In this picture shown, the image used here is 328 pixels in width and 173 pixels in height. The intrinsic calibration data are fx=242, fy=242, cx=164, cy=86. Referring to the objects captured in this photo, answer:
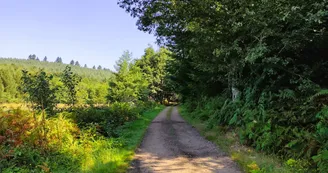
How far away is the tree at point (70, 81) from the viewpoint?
11.7 metres

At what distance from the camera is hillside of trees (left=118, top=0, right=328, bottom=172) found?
636 cm

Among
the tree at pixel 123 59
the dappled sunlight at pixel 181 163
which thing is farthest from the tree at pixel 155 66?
the dappled sunlight at pixel 181 163

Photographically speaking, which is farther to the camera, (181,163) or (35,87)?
(35,87)

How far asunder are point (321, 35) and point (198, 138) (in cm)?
592

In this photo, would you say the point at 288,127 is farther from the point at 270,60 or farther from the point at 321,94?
the point at 270,60

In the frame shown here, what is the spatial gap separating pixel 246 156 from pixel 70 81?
8768mm

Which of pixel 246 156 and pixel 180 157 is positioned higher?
pixel 246 156

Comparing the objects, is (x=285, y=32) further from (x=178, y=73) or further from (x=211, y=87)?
(x=178, y=73)

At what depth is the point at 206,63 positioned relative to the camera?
436 inches

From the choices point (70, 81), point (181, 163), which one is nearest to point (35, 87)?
point (70, 81)

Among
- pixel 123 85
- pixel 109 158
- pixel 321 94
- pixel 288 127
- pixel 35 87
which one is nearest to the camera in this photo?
pixel 321 94

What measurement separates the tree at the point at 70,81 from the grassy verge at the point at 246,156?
22.7 feet

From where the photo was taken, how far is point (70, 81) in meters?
11.8

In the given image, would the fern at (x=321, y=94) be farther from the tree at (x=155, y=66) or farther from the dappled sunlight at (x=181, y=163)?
the tree at (x=155, y=66)
